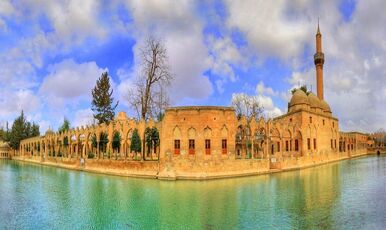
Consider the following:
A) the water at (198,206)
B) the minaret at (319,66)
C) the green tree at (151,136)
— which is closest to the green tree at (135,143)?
the green tree at (151,136)

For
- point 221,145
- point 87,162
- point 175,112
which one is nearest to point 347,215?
point 221,145

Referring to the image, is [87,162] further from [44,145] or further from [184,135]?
[44,145]

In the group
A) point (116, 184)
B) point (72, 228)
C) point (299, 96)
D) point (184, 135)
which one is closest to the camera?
point (72, 228)

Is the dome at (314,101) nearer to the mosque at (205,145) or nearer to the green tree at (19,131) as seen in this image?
the mosque at (205,145)

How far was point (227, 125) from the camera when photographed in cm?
2698

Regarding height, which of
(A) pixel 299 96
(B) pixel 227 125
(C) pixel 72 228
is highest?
(A) pixel 299 96

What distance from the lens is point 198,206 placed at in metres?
14.5

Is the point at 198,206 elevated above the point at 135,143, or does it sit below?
below

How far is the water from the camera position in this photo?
1166 cm

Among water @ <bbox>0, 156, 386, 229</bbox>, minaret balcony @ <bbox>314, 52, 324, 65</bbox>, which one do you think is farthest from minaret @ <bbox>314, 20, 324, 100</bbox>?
water @ <bbox>0, 156, 386, 229</bbox>

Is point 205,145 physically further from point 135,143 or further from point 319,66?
point 319,66

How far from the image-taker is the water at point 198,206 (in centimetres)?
1166

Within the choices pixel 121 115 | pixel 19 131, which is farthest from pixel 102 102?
pixel 19 131

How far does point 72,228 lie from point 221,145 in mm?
16714
